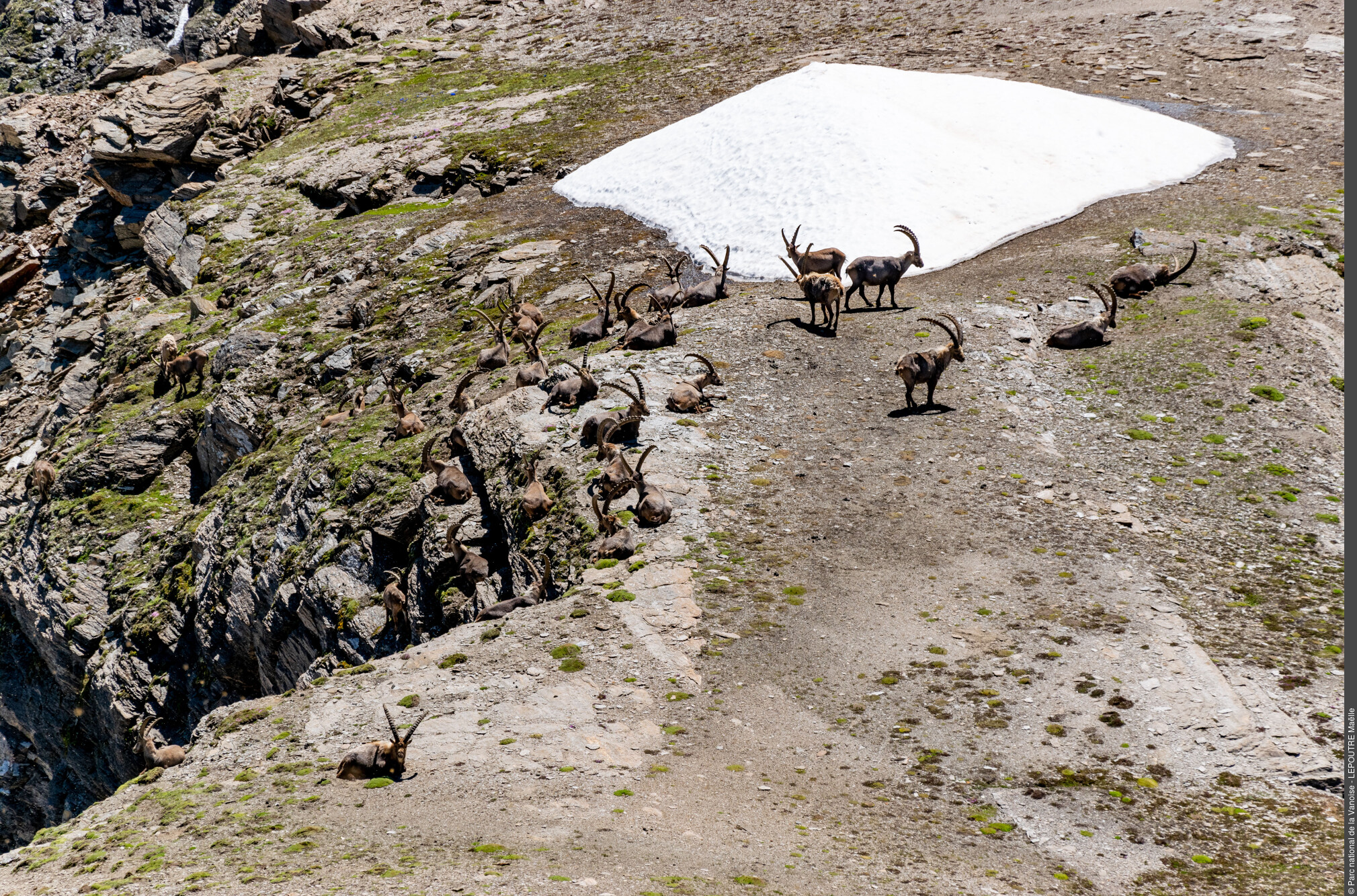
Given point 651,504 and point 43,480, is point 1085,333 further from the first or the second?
point 43,480

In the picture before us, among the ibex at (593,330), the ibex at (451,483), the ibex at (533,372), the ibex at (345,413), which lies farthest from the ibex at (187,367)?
the ibex at (451,483)

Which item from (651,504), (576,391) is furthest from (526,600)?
(576,391)

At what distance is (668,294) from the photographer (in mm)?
27172

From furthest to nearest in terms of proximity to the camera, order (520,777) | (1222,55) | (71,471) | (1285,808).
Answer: (1222,55)
(71,471)
(520,777)
(1285,808)

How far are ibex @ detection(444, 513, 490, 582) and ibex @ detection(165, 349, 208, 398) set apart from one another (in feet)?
65.0

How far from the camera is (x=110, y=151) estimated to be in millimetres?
51844

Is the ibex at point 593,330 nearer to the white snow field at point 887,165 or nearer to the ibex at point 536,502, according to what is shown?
the white snow field at point 887,165

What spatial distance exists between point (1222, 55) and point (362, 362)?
38267mm

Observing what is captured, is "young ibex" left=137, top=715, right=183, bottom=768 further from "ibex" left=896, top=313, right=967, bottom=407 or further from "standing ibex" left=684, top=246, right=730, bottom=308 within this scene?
"ibex" left=896, top=313, right=967, bottom=407

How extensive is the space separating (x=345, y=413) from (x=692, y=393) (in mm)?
12107

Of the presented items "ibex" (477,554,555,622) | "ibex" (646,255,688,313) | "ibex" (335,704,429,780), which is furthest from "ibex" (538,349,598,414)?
"ibex" (335,704,429,780)

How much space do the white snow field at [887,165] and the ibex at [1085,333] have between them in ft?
18.2

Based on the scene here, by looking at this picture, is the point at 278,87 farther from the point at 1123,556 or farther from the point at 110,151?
the point at 1123,556

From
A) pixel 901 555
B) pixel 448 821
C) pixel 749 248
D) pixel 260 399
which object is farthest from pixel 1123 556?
pixel 260 399
